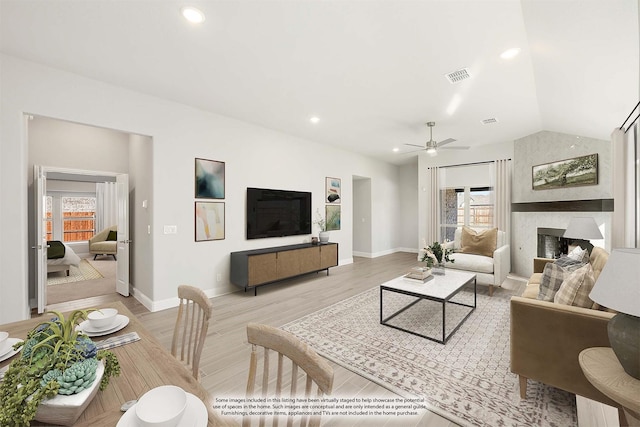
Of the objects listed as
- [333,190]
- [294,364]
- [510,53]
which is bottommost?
[294,364]

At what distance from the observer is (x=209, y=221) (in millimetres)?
4105

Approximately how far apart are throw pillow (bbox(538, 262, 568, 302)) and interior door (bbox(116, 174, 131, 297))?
531 cm

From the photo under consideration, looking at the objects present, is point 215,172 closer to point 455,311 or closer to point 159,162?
point 159,162

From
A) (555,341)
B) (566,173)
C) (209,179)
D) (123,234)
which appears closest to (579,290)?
(555,341)

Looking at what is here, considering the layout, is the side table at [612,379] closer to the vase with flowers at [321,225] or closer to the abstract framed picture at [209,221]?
the abstract framed picture at [209,221]

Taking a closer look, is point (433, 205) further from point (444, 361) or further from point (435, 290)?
point (444, 361)

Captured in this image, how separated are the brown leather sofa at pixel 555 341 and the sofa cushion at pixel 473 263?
8.45ft

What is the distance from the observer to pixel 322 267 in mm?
5297

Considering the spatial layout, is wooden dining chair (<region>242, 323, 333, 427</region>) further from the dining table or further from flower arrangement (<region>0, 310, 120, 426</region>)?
flower arrangement (<region>0, 310, 120, 426</region>)

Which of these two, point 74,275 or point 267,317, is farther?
point 74,275

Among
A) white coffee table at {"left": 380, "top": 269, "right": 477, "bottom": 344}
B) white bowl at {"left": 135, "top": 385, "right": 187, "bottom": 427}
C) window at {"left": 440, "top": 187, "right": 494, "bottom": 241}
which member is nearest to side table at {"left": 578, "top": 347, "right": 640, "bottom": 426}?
white coffee table at {"left": 380, "top": 269, "right": 477, "bottom": 344}

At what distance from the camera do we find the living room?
8.78 feet

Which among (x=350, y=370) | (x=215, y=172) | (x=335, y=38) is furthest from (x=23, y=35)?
(x=350, y=370)

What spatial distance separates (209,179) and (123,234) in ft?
5.58
